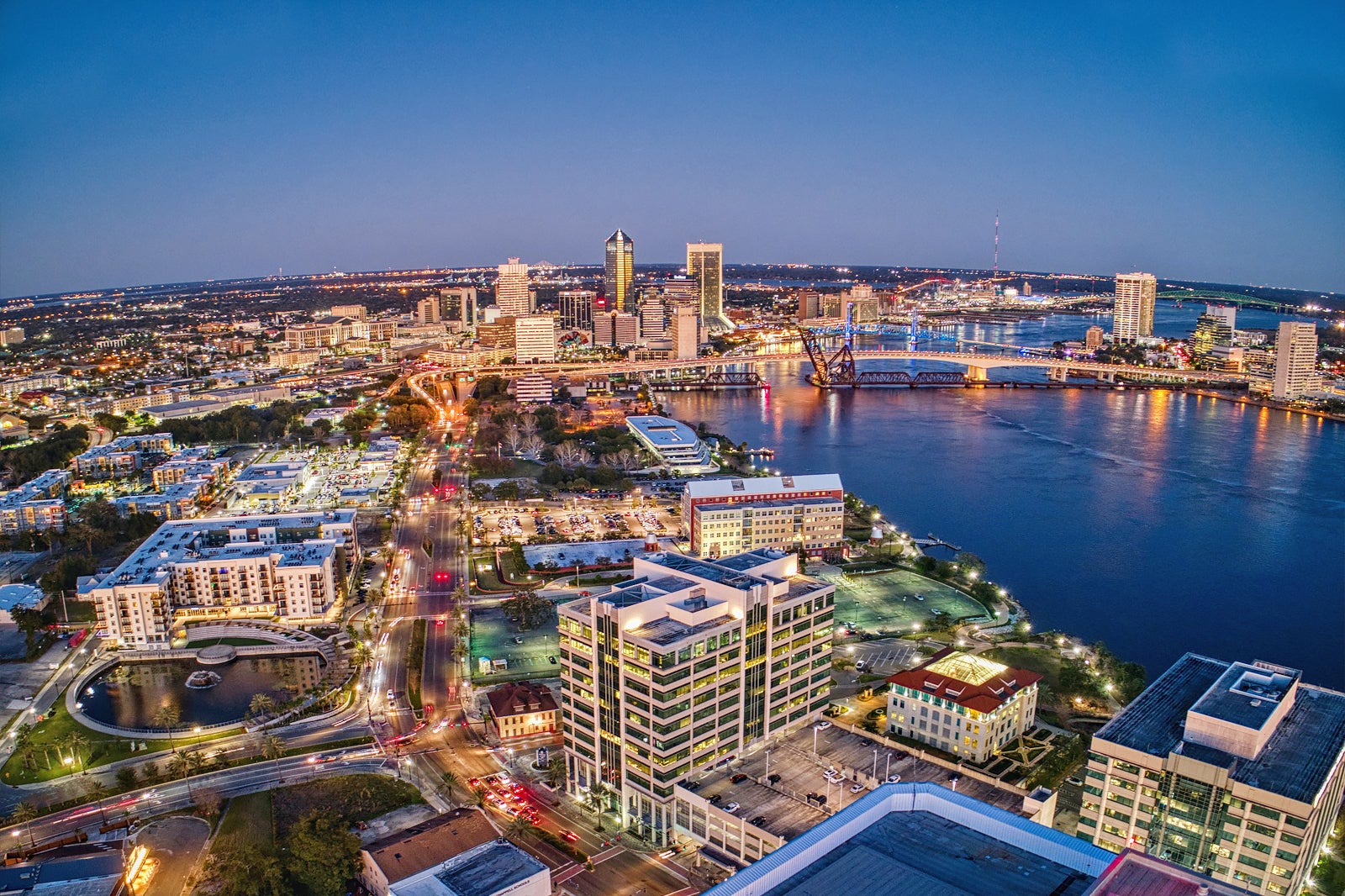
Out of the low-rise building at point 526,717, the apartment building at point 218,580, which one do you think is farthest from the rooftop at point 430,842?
the apartment building at point 218,580

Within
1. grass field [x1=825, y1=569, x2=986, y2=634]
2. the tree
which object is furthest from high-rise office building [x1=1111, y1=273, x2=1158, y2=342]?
the tree

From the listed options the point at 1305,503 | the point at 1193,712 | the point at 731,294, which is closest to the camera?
the point at 1193,712

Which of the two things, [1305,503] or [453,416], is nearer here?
[1305,503]

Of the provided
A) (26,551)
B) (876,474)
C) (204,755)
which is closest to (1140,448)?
(876,474)

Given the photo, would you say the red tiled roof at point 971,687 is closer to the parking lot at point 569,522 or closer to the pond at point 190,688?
the pond at point 190,688

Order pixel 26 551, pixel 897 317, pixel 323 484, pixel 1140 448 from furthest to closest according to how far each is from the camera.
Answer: pixel 897 317 < pixel 1140 448 < pixel 323 484 < pixel 26 551

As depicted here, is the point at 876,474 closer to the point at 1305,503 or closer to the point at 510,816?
the point at 1305,503

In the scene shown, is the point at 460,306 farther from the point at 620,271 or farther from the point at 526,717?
the point at 526,717
